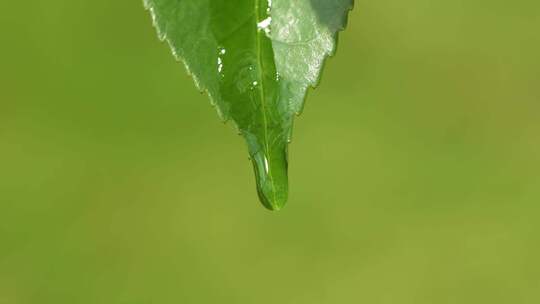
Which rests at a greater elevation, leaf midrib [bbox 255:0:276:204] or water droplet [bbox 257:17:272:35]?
water droplet [bbox 257:17:272:35]

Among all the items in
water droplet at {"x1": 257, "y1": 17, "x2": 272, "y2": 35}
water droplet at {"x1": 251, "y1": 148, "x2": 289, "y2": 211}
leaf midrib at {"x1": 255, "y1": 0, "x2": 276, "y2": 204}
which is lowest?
water droplet at {"x1": 251, "y1": 148, "x2": 289, "y2": 211}

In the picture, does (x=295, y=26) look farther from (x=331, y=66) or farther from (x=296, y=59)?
(x=331, y=66)

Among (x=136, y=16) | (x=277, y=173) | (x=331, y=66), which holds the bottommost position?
(x=331, y=66)

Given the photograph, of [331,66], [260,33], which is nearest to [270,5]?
[260,33]

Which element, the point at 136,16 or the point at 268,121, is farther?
the point at 136,16

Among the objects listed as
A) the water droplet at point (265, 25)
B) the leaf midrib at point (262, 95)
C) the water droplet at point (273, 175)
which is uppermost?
the water droplet at point (265, 25)

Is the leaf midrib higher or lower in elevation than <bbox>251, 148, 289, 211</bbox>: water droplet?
higher

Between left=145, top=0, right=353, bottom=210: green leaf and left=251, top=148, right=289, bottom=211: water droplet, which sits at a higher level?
left=145, top=0, right=353, bottom=210: green leaf

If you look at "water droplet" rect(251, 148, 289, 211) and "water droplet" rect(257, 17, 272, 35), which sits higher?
"water droplet" rect(257, 17, 272, 35)
